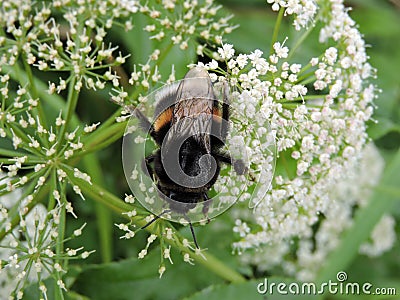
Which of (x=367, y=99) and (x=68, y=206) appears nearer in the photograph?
(x=68, y=206)

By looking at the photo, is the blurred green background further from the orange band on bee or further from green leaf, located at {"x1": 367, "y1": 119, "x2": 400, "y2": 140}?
the orange band on bee

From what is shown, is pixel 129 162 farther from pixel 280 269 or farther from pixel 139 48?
pixel 280 269

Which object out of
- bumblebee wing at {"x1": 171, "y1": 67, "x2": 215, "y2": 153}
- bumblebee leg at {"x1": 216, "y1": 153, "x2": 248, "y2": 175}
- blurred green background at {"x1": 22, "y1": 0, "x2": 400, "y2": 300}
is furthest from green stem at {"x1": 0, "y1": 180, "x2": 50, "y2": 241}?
bumblebee leg at {"x1": 216, "y1": 153, "x2": 248, "y2": 175}

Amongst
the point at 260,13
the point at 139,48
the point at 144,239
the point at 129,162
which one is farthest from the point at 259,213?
the point at 260,13

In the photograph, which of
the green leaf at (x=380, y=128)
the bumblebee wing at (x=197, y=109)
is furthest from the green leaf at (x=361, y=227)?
the bumblebee wing at (x=197, y=109)

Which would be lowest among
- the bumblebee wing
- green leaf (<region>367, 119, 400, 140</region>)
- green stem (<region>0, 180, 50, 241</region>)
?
green stem (<region>0, 180, 50, 241</region>)

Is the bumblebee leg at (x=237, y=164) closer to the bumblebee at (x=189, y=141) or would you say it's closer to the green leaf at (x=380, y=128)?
the bumblebee at (x=189, y=141)
